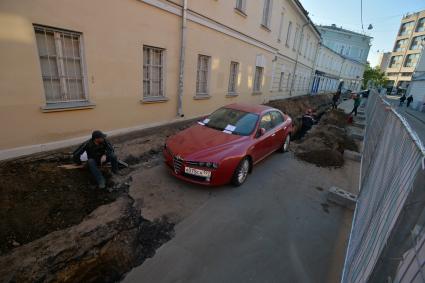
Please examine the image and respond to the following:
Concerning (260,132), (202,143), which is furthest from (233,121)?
(202,143)

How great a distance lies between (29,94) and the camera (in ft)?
14.8

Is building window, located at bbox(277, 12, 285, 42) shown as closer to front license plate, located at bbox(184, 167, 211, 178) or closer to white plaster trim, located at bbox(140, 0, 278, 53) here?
white plaster trim, located at bbox(140, 0, 278, 53)

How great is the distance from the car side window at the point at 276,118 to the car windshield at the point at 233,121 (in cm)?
94

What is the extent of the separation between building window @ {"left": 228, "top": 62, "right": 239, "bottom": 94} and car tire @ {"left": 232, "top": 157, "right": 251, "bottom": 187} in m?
7.44

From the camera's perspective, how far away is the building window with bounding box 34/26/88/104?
4.72 m

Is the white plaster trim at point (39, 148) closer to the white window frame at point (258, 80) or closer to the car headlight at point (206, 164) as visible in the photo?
the car headlight at point (206, 164)

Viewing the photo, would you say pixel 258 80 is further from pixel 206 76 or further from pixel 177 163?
pixel 177 163

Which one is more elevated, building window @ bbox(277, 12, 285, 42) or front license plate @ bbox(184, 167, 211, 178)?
building window @ bbox(277, 12, 285, 42)

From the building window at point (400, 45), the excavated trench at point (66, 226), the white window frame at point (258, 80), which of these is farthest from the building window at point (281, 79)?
the building window at point (400, 45)

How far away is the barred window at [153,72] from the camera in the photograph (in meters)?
7.06

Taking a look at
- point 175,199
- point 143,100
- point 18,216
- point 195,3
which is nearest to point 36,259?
point 18,216

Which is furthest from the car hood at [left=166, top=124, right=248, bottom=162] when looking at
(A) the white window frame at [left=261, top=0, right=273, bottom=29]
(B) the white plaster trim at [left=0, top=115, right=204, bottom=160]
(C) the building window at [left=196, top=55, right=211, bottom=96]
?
(A) the white window frame at [left=261, top=0, right=273, bottom=29]

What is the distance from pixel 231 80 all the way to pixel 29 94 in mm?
8896

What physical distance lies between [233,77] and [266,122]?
6.69 m
